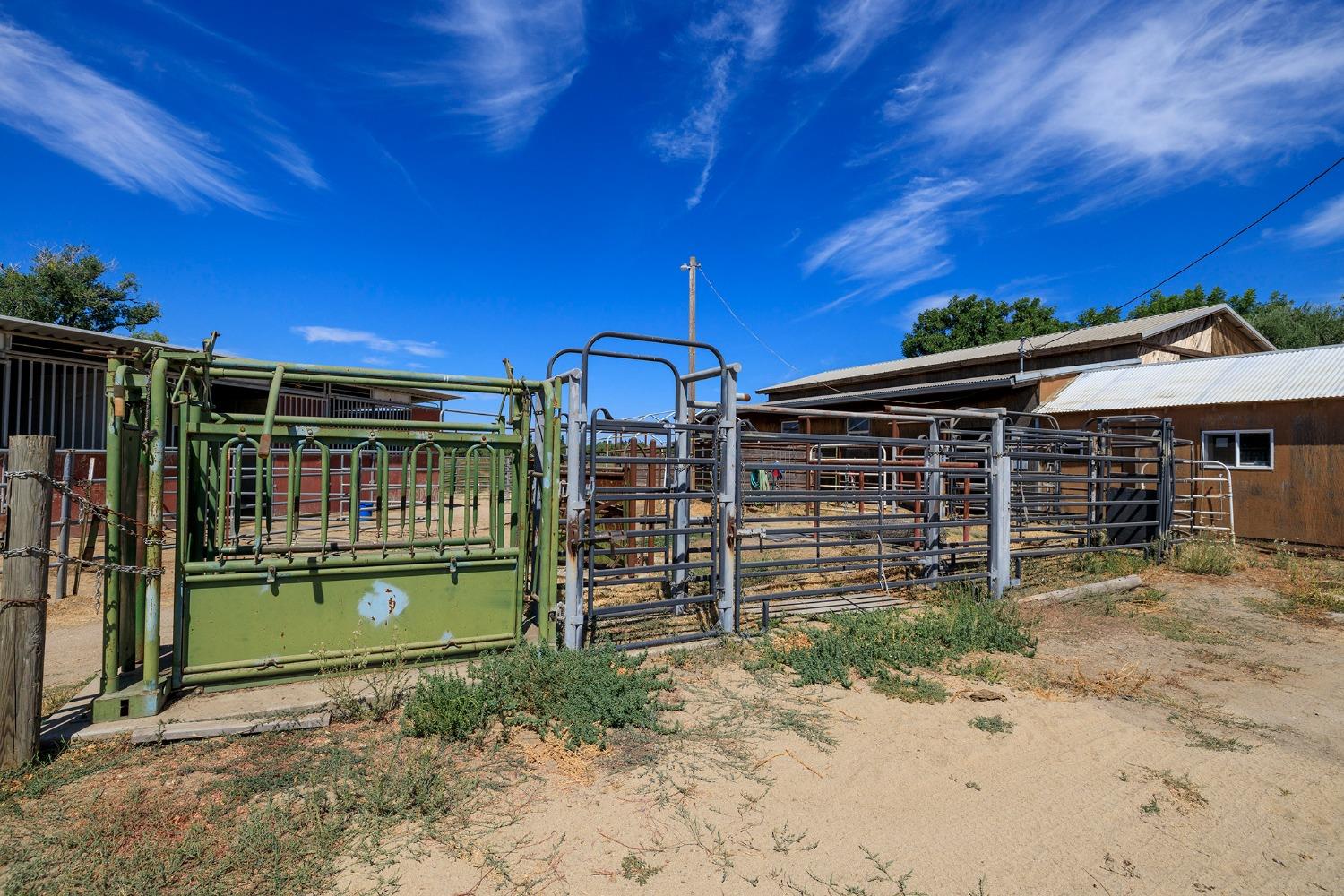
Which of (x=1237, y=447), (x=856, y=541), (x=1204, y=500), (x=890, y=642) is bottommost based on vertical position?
(x=890, y=642)

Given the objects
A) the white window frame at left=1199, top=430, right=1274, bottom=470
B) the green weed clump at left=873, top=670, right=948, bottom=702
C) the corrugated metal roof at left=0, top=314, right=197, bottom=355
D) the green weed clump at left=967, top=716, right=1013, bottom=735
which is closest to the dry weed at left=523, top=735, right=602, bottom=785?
the green weed clump at left=873, top=670, right=948, bottom=702

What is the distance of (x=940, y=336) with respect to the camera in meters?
40.8

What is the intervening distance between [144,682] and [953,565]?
862 cm

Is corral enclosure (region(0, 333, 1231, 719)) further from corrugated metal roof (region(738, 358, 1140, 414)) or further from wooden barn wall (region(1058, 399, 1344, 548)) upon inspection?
corrugated metal roof (region(738, 358, 1140, 414))

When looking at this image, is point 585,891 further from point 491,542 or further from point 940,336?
point 940,336

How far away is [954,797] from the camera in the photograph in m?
A: 3.57

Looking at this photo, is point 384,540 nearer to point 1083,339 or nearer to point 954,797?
point 954,797

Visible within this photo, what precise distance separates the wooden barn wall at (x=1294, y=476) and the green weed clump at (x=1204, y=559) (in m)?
3.19

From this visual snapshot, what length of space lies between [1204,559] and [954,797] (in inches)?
359

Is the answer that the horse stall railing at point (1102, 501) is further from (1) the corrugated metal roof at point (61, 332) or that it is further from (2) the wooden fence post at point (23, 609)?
(1) the corrugated metal roof at point (61, 332)

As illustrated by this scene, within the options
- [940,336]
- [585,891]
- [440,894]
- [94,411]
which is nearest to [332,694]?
[440,894]

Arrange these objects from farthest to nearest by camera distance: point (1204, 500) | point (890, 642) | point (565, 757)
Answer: point (1204, 500)
point (890, 642)
point (565, 757)

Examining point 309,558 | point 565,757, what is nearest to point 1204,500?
point 565,757

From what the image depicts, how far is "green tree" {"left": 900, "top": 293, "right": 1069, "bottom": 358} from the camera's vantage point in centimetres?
3834
